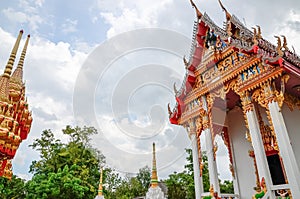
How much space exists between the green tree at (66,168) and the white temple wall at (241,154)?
360 inches

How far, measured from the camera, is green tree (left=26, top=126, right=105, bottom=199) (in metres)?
12.4

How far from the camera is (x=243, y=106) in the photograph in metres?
6.49

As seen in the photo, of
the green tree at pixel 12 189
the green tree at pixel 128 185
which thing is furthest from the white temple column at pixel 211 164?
the green tree at pixel 128 185

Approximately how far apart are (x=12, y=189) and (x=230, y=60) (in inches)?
545

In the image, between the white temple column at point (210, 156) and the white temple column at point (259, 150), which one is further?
the white temple column at point (210, 156)

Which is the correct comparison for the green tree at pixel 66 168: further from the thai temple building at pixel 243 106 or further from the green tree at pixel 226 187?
the green tree at pixel 226 187

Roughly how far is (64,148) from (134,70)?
1256 centimetres

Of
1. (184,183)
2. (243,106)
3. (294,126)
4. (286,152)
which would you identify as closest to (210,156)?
(243,106)

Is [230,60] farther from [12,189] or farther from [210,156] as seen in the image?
[12,189]

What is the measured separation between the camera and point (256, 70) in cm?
627

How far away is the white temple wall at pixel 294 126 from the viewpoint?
705cm

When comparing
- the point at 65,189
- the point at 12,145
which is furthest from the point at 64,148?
the point at 12,145

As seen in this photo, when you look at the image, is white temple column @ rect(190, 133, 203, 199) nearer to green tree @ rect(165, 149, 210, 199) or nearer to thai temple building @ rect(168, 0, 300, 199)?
thai temple building @ rect(168, 0, 300, 199)

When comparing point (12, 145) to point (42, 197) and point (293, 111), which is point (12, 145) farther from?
point (42, 197)
